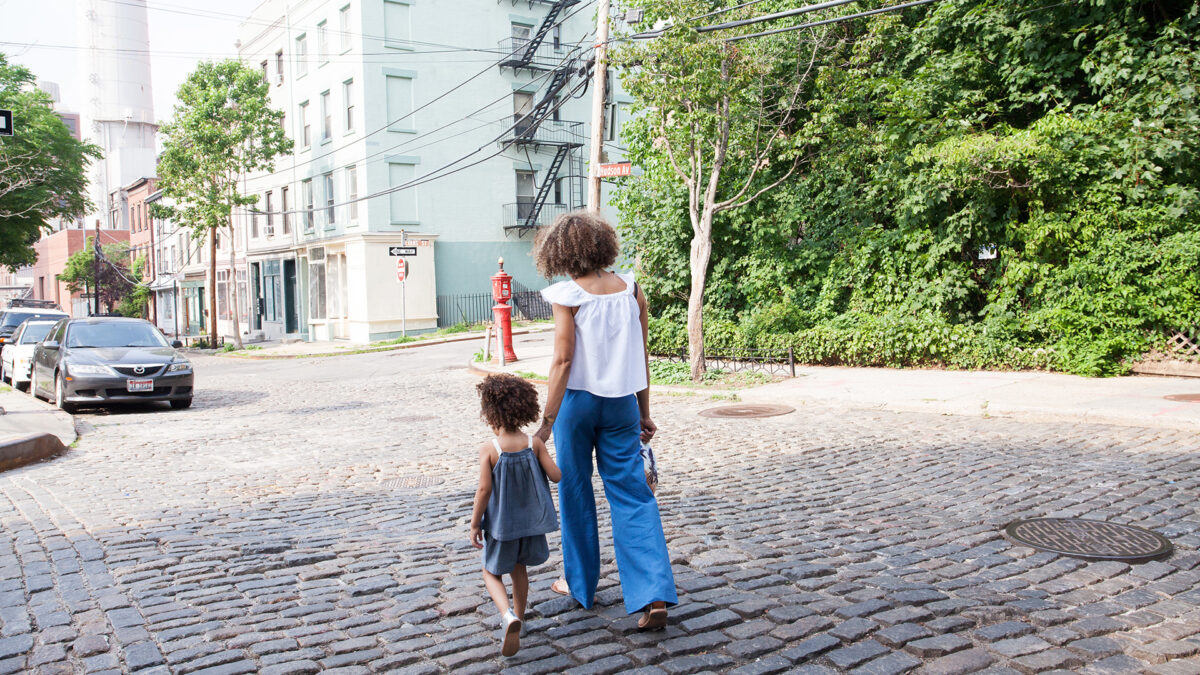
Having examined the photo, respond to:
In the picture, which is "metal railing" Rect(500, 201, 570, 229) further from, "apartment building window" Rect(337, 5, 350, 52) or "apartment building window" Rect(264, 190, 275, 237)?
"apartment building window" Rect(264, 190, 275, 237)

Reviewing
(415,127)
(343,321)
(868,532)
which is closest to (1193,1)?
(868,532)

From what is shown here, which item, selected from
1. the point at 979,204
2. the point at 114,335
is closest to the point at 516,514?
the point at 979,204

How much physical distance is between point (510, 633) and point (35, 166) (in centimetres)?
3337

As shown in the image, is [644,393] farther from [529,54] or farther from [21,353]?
[529,54]

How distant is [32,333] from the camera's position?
18.6 meters

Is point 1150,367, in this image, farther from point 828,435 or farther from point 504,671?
point 504,671

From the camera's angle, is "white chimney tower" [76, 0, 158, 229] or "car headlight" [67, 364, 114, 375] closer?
"car headlight" [67, 364, 114, 375]

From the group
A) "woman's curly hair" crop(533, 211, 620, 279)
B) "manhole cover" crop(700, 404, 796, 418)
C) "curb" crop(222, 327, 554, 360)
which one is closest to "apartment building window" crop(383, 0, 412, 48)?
"curb" crop(222, 327, 554, 360)

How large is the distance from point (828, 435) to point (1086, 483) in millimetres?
2762

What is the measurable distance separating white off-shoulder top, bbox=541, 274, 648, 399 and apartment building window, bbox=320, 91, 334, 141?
31.3 metres

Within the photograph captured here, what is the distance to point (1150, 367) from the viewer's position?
37.8ft

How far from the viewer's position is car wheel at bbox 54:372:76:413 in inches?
484

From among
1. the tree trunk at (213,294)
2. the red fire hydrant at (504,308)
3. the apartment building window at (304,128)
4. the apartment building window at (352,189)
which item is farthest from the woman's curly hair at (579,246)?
the apartment building window at (304,128)

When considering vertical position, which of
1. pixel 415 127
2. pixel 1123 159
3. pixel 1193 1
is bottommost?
pixel 1123 159
